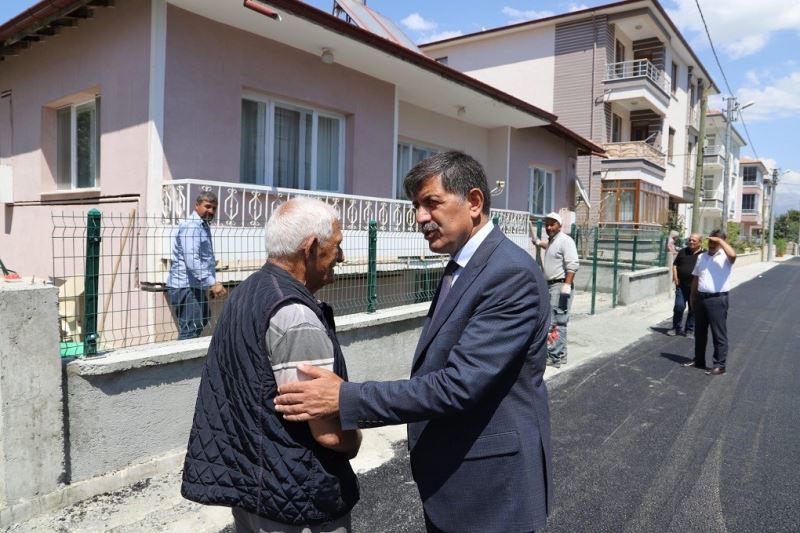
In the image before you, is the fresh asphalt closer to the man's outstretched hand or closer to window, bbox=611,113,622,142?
the man's outstretched hand

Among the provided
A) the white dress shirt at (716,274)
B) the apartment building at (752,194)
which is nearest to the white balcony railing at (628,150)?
the white dress shirt at (716,274)

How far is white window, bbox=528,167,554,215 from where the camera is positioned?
52.2 ft

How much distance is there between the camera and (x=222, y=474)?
1758 millimetres

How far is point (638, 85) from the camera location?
Result: 21.1 m

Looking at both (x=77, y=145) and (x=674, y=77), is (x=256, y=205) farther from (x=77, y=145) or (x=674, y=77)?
(x=674, y=77)

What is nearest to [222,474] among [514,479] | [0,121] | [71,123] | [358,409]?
[358,409]

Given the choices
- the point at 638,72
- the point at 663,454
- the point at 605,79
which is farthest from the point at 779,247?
the point at 663,454

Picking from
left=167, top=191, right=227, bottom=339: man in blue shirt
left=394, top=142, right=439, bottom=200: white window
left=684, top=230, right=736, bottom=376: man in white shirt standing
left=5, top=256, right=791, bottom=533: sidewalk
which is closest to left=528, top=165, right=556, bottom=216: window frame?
left=394, top=142, right=439, bottom=200: white window

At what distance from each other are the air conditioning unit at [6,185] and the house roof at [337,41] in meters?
1.81

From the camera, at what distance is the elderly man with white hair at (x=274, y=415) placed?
1.67 m

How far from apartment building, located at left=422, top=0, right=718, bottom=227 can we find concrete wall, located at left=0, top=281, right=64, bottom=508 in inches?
810

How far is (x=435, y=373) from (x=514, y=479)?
0.44 m

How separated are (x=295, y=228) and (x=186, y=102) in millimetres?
5837

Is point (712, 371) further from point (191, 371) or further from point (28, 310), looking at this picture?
point (28, 310)
